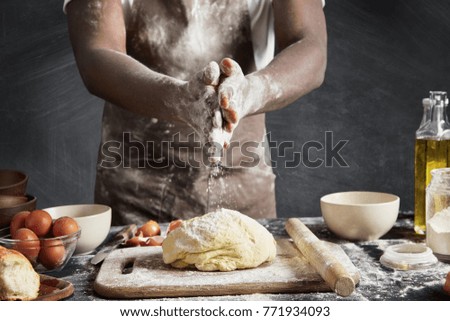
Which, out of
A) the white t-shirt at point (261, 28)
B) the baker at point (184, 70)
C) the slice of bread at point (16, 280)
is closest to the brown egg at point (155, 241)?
the slice of bread at point (16, 280)

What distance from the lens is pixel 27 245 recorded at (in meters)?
1.32

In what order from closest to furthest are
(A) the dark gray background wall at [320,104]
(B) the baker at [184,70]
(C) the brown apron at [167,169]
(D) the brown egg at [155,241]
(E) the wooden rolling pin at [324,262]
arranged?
(E) the wooden rolling pin at [324,262]
(D) the brown egg at [155,241]
(B) the baker at [184,70]
(C) the brown apron at [167,169]
(A) the dark gray background wall at [320,104]

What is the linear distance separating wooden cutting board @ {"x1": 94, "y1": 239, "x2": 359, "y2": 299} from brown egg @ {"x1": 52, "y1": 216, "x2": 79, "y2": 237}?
4.0 inches

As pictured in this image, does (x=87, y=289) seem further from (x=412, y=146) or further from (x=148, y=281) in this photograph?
(x=412, y=146)

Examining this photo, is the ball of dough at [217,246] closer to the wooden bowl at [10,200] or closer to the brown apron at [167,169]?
the wooden bowl at [10,200]

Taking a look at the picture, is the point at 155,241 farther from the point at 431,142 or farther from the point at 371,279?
the point at 431,142

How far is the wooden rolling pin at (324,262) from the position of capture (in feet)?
3.81

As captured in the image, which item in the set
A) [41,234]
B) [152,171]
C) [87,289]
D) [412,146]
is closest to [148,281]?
[87,289]

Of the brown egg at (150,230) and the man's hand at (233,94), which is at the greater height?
the man's hand at (233,94)

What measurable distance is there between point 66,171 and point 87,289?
175cm

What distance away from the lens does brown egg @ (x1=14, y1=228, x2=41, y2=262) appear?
1316 millimetres

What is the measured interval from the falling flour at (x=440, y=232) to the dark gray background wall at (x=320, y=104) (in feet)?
5.30

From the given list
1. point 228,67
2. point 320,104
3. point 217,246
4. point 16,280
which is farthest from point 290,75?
point 320,104

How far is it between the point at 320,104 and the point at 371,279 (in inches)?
70.8
